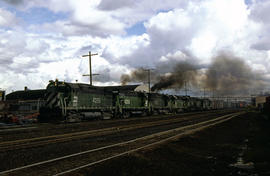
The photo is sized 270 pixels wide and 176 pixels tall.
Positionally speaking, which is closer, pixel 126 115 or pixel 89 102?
pixel 89 102

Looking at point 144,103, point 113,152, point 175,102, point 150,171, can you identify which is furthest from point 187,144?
point 175,102

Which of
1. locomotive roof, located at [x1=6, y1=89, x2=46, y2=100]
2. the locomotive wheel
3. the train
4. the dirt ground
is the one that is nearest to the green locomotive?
the train

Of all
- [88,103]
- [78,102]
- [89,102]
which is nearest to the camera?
[78,102]

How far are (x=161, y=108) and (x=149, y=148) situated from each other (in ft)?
108

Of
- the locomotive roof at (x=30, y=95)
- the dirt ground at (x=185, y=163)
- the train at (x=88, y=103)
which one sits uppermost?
the locomotive roof at (x=30, y=95)

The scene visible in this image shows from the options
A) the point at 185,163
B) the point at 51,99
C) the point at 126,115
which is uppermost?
the point at 51,99

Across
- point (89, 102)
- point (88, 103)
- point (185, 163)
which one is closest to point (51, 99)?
point (88, 103)

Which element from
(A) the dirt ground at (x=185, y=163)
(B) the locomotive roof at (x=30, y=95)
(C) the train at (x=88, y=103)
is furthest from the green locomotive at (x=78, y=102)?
(B) the locomotive roof at (x=30, y=95)

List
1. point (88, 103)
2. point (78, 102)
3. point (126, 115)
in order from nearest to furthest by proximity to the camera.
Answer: point (78, 102) → point (88, 103) → point (126, 115)

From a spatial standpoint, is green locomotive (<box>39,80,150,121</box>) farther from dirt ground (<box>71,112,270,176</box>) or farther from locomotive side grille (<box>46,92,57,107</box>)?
dirt ground (<box>71,112,270,176</box>)

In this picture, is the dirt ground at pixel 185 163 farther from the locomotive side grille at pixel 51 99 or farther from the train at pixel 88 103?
the locomotive side grille at pixel 51 99

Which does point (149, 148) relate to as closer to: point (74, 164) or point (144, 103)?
point (74, 164)

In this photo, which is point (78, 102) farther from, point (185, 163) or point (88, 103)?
point (185, 163)

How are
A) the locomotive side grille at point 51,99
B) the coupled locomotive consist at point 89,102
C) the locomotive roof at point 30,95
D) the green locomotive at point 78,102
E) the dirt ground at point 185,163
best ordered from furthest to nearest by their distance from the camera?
the locomotive roof at point 30,95, the locomotive side grille at point 51,99, the coupled locomotive consist at point 89,102, the green locomotive at point 78,102, the dirt ground at point 185,163
